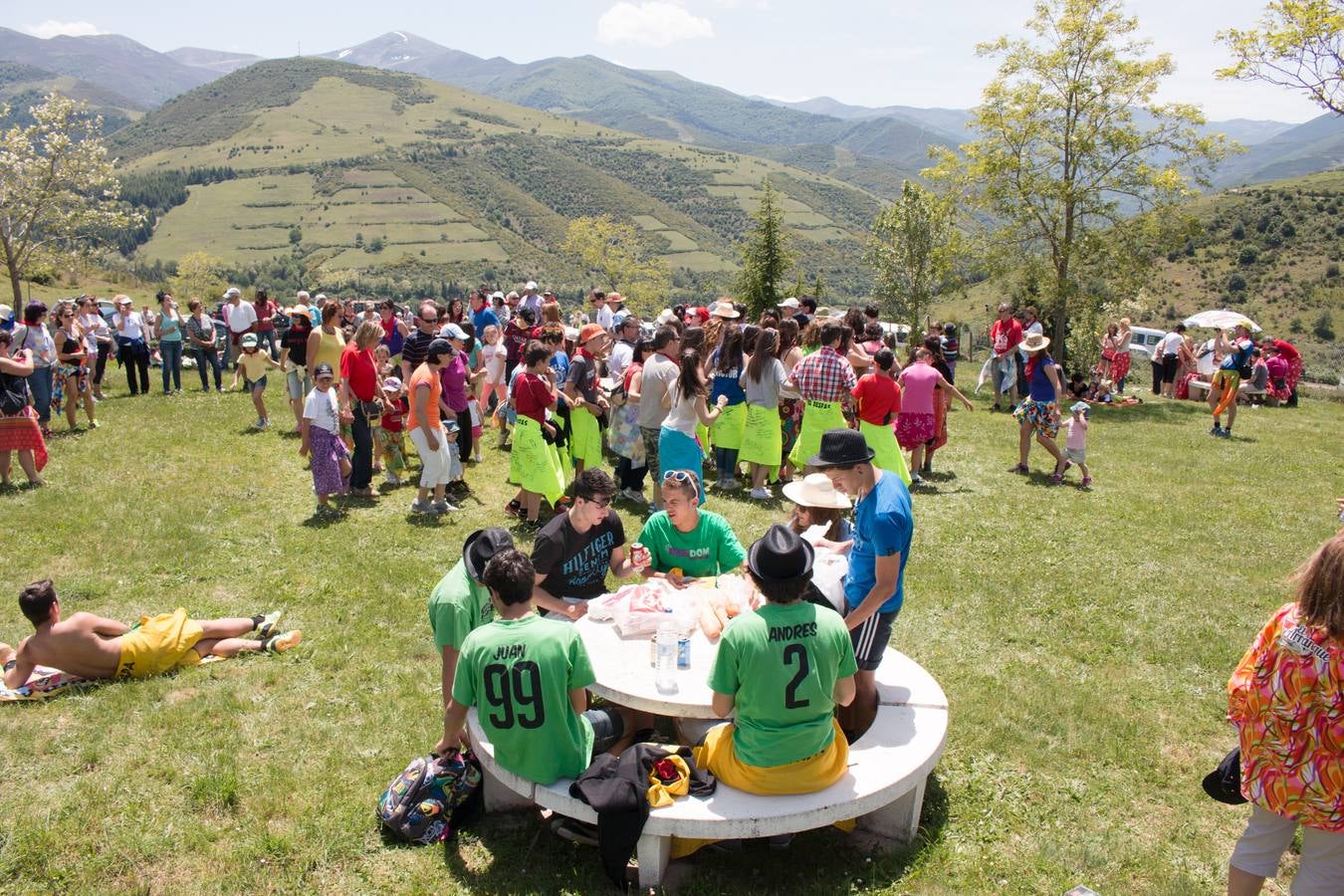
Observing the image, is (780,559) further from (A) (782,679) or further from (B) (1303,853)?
(B) (1303,853)

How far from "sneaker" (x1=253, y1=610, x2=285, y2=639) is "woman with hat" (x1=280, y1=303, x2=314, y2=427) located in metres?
5.18

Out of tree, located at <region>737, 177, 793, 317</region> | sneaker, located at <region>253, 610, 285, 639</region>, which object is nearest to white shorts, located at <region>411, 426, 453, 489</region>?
sneaker, located at <region>253, 610, 285, 639</region>

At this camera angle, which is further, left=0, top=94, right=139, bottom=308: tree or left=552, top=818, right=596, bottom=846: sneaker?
left=0, top=94, right=139, bottom=308: tree

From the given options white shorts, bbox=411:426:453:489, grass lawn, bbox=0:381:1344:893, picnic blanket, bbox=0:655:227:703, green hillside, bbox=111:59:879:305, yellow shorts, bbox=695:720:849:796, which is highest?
Result: green hillside, bbox=111:59:879:305

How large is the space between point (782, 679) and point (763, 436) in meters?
6.28

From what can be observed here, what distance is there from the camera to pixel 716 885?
390 centimetres

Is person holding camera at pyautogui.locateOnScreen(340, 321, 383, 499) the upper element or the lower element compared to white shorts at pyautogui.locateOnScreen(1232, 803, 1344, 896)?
upper

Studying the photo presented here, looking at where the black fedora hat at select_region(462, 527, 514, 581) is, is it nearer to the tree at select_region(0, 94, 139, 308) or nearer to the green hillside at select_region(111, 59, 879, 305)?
the tree at select_region(0, 94, 139, 308)

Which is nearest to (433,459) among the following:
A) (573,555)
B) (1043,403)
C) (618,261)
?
(573,555)

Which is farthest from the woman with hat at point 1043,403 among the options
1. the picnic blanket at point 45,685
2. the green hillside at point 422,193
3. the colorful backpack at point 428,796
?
the green hillside at point 422,193

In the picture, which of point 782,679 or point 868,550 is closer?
point 782,679

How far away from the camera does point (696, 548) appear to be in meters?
5.58

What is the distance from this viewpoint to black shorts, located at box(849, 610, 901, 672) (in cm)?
450

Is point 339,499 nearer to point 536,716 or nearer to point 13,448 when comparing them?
point 13,448
